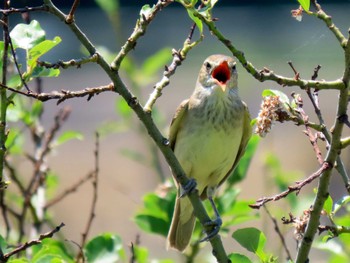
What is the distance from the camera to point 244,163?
396 cm

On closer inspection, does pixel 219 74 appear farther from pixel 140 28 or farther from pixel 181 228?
pixel 140 28

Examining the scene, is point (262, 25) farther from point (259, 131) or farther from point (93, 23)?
point (259, 131)

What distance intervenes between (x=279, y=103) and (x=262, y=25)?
9.80 m

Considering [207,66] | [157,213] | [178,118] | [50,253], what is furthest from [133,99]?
[207,66]

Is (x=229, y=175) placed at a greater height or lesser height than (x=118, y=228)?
greater

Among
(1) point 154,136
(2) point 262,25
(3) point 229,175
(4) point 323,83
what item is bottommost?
(2) point 262,25

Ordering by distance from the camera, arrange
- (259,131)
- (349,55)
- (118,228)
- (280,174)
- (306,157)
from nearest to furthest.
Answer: (349,55)
(259,131)
(280,174)
(118,228)
(306,157)

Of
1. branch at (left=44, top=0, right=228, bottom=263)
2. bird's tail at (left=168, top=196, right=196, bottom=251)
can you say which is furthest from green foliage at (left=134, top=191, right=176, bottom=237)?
branch at (left=44, top=0, right=228, bottom=263)

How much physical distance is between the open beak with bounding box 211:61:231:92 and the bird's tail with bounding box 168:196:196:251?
63 centimetres

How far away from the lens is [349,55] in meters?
2.12

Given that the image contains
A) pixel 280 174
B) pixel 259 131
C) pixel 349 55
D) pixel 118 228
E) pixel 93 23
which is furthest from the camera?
pixel 93 23

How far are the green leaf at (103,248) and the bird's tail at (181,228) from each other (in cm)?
75

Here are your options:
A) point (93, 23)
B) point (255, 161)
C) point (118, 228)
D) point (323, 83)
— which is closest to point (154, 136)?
point (323, 83)

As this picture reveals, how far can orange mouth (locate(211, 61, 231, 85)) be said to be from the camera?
4.20m
